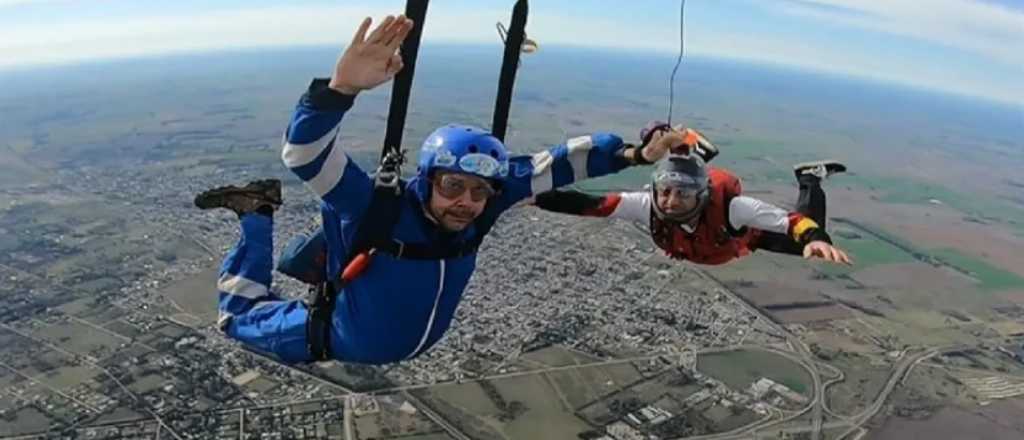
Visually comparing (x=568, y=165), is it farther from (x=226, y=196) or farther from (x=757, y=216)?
(x=226, y=196)

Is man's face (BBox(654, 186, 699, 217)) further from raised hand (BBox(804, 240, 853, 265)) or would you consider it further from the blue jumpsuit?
raised hand (BBox(804, 240, 853, 265))

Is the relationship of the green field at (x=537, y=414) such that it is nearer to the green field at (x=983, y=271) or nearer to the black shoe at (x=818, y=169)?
the black shoe at (x=818, y=169)

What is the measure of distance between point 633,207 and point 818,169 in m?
1.00

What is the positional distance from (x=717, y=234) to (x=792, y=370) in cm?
1454

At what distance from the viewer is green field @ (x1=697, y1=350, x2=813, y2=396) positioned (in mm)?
16172

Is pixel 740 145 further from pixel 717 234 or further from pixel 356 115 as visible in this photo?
pixel 717 234

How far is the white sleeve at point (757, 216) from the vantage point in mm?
3574

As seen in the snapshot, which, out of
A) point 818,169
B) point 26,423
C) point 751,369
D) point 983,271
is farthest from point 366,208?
Result: point 983,271

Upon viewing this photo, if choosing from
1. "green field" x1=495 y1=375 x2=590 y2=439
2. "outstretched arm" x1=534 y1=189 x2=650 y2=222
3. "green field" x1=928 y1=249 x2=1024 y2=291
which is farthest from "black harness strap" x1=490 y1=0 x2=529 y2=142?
"green field" x1=928 y1=249 x2=1024 y2=291

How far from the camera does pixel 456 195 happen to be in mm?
2760

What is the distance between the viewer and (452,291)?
3.09 meters

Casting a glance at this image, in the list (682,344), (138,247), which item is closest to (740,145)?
(682,344)

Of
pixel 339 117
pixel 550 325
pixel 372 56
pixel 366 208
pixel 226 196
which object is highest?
pixel 372 56

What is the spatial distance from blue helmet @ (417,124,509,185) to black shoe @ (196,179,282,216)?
78 cm
